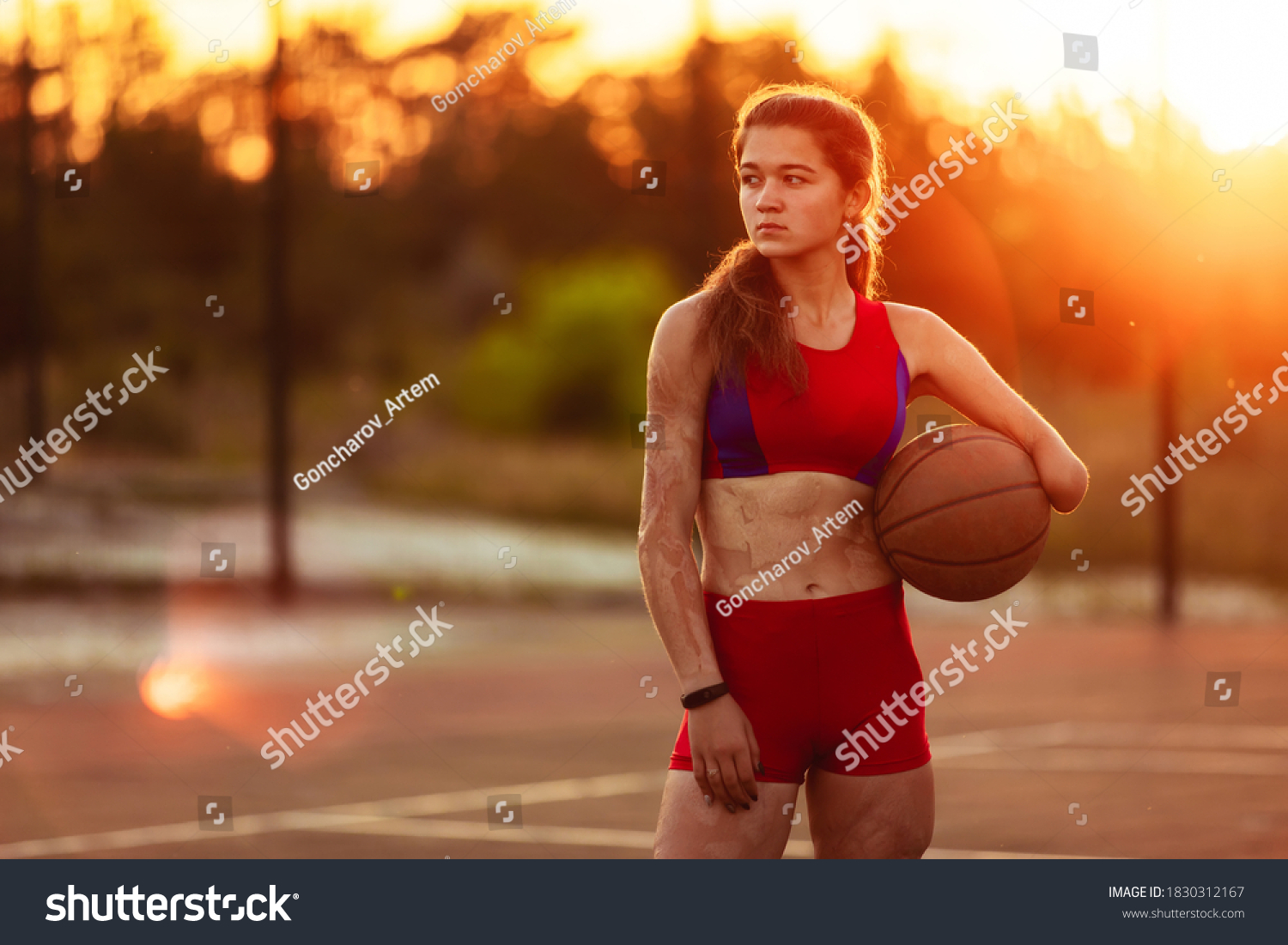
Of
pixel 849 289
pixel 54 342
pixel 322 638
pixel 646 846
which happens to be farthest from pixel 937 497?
pixel 54 342

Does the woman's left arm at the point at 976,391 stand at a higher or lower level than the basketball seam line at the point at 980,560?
higher

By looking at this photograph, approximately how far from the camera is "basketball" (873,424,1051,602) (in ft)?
10.7

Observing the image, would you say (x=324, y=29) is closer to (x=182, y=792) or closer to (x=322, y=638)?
(x=322, y=638)

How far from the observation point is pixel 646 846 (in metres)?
7.01

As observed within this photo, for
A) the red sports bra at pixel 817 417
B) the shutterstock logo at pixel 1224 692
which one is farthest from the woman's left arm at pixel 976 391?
the shutterstock logo at pixel 1224 692

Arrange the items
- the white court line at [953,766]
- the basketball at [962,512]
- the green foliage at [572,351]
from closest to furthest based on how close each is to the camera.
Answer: the basketball at [962,512] → the white court line at [953,766] → the green foliage at [572,351]

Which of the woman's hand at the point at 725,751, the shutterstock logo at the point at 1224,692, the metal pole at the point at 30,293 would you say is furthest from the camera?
the metal pole at the point at 30,293

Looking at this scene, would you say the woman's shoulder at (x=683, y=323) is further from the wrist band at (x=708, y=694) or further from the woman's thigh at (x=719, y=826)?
the woman's thigh at (x=719, y=826)

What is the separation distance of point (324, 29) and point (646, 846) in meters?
14.3

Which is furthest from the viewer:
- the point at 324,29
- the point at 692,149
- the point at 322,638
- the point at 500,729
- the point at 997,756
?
the point at 324,29

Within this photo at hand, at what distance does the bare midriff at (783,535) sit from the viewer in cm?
316
